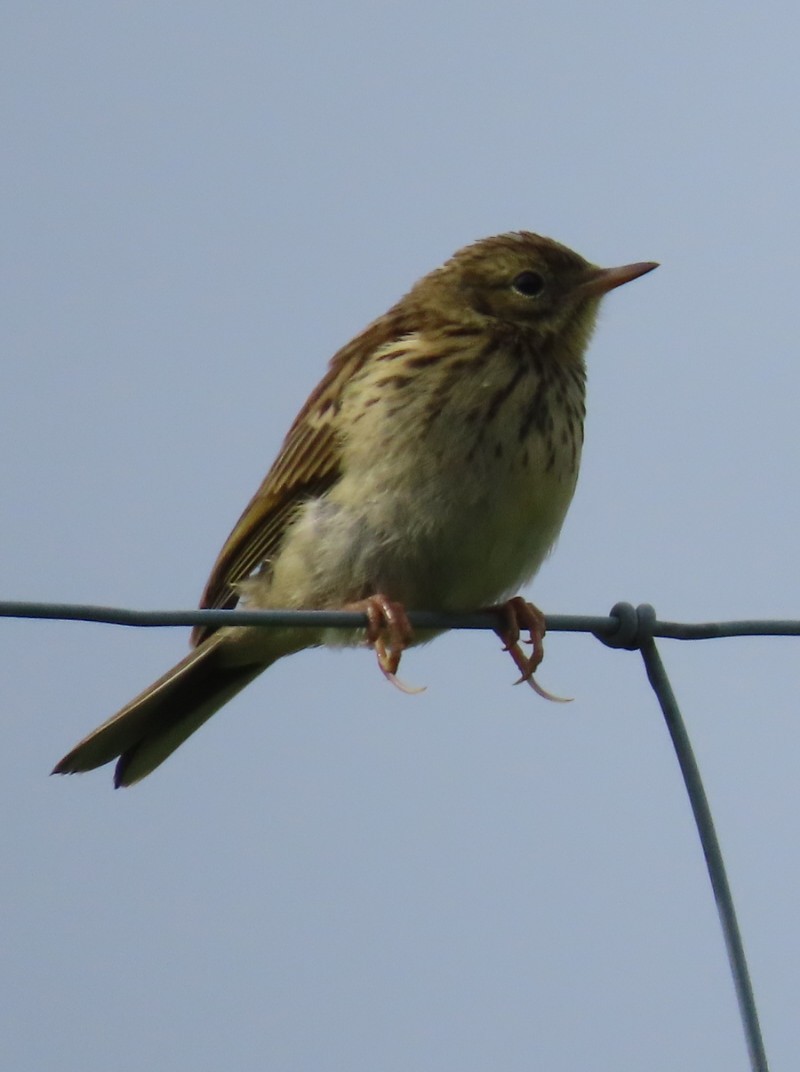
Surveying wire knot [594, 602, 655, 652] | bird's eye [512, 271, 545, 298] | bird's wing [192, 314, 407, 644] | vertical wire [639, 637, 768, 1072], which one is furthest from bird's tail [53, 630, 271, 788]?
vertical wire [639, 637, 768, 1072]

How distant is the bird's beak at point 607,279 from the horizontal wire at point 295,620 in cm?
251

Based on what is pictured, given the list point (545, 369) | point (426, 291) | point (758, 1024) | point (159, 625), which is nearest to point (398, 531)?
point (545, 369)

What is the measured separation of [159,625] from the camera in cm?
348

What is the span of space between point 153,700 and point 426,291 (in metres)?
1.68

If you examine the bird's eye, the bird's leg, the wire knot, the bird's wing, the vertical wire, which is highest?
the bird's eye

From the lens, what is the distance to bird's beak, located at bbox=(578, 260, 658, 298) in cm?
628

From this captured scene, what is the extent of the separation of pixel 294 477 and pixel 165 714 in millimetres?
891

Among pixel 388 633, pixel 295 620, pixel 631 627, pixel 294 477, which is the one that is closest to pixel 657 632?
pixel 631 627

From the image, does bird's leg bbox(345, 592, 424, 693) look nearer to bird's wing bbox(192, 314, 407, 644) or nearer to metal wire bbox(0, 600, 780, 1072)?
bird's wing bbox(192, 314, 407, 644)

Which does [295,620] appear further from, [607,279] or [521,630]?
[607,279]

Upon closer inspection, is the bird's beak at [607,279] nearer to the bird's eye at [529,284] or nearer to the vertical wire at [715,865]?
the bird's eye at [529,284]

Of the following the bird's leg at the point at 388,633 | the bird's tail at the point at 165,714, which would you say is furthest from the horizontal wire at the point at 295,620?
the bird's tail at the point at 165,714

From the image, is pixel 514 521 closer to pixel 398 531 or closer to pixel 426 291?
pixel 398 531

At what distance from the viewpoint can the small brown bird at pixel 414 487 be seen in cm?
541
